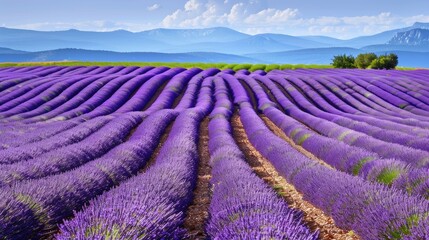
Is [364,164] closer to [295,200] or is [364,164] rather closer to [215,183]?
[295,200]

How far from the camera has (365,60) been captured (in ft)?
192

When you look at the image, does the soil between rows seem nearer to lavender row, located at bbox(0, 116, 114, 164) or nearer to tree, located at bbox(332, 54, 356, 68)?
lavender row, located at bbox(0, 116, 114, 164)

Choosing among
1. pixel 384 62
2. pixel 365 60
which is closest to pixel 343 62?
pixel 365 60

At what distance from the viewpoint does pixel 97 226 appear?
10.3ft

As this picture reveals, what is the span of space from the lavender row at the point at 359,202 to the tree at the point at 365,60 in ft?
181

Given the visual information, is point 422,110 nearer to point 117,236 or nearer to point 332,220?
point 332,220

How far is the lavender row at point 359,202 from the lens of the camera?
357 centimetres

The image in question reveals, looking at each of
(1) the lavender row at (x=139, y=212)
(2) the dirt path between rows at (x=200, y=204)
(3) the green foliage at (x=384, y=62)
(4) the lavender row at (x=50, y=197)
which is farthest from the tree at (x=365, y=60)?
(1) the lavender row at (x=139, y=212)

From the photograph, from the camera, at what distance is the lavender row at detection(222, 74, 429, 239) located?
141 inches

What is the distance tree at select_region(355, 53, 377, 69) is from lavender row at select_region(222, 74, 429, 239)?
5521 centimetres

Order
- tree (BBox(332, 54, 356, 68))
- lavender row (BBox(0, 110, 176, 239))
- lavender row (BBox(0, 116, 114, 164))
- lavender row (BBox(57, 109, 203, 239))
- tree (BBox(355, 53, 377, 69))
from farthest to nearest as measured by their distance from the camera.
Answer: tree (BBox(332, 54, 356, 68))
tree (BBox(355, 53, 377, 69))
lavender row (BBox(0, 116, 114, 164))
lavender row (BBox(0, 110, 176, 239))
lavender row (BBox(57, 109, 203, 239))

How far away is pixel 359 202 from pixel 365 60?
58.8 m

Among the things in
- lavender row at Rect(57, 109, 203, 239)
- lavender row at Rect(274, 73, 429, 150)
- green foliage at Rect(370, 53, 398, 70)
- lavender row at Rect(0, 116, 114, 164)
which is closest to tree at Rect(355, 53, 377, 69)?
green foliage at Rect(370, 53, 398, 70)

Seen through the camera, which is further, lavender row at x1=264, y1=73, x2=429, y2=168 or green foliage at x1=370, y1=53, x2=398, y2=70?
green foliage at x1=370, y1=53, x2=398, y2=70
